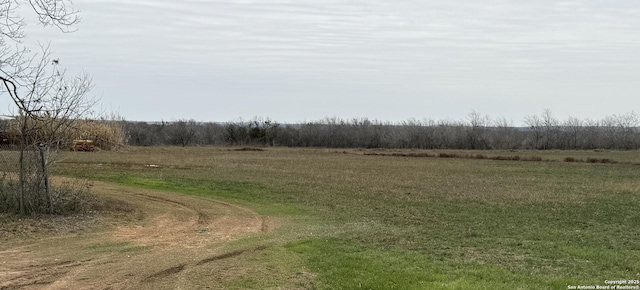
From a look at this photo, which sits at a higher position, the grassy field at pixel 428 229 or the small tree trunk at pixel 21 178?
the small tree trunk at pixel 21 178

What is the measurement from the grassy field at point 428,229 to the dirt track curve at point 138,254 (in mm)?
630

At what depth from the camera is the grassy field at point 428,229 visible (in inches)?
327

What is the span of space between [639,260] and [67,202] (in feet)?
36.8

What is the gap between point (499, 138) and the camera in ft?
304

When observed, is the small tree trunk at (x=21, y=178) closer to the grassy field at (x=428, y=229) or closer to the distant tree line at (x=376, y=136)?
the grassy field at (x=428, y=229)

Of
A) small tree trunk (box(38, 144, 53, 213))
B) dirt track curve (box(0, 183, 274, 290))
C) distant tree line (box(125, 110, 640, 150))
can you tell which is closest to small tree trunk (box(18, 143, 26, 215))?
small tree trunk (box(38, 144, 53, 213))

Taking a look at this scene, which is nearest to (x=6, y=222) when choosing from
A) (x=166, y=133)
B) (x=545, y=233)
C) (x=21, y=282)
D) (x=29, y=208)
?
(x=29, y=208)

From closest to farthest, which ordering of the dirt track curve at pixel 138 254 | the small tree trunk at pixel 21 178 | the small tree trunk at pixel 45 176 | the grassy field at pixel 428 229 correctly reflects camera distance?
the dirt track curve at pixel 138 254, the grassy field at pixel 428 229, the small tree trunk at pixel 21 178, the small tree trunk at pixel 45 176

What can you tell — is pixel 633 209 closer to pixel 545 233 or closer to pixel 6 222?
pixel 545 233

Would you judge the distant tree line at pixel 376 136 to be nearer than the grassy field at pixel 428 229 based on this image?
No

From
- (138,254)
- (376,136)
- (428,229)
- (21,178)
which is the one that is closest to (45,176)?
(21,178)

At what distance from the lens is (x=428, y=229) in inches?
522

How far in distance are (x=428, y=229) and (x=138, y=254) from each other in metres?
6.40

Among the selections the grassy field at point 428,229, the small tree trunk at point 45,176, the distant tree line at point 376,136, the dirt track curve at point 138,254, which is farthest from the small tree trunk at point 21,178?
the distant tree line at point 376,136
